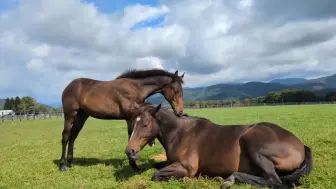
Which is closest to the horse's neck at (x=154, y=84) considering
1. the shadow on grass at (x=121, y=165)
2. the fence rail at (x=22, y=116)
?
the shadow on grass at (x=121, y=165)

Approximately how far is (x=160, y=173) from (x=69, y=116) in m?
4.43

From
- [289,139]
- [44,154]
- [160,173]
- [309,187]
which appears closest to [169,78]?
[160,173]

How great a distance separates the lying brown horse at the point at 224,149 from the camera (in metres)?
6.60

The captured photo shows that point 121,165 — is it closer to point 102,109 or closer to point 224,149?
point 102,109

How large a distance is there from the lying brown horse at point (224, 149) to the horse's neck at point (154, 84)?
83.5 inches

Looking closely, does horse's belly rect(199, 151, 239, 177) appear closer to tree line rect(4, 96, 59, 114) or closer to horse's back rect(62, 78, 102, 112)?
horse's back rect(62, 78, 102, 112)

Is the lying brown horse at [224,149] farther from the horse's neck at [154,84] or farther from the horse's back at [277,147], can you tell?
the horse's neck at [154,84]

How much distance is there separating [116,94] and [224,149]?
13.6 feet

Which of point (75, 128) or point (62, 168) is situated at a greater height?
point (75, 128)

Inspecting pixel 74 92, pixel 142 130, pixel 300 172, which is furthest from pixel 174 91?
pixel 300 172

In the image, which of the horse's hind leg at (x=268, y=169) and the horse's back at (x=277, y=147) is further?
the horse's back at (x=277, y=147)

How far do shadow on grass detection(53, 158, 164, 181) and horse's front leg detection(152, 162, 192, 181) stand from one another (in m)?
0.97

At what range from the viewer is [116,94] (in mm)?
10102

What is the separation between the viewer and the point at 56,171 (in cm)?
1002
